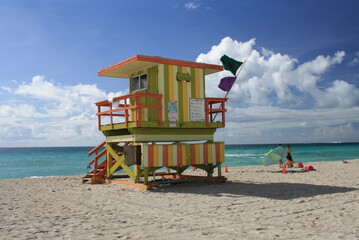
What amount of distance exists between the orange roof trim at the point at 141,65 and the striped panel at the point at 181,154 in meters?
2.99

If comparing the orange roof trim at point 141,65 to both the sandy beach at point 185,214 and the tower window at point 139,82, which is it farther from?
the sandy beach at point 185,214

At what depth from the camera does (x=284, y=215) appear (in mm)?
7461

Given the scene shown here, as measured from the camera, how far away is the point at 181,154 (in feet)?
42.5

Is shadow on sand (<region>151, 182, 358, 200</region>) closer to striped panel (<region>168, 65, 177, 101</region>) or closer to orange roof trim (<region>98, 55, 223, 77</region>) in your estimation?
striped panel (<region>168, 65, 177, 101</region>)

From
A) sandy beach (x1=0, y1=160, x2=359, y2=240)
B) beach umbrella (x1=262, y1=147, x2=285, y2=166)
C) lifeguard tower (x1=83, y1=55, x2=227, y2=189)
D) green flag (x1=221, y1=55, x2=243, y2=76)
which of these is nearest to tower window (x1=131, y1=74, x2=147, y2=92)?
lifeguard tower (x1=83, y1=55, x2=227, y2=189)

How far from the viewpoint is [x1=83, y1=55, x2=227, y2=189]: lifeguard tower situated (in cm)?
1238

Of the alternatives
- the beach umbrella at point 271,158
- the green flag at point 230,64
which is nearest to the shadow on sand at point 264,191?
the green flag at point 230,64

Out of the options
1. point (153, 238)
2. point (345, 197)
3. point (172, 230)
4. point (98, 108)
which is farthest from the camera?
point (98, 108)

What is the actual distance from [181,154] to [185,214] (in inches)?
207

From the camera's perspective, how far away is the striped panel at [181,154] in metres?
12.2

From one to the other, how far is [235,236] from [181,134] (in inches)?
303

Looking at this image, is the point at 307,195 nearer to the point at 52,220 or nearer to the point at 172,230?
the point at 172,230

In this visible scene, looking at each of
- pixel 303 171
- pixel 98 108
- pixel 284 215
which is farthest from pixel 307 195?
pixel 303 171

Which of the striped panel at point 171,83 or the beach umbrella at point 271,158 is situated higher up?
the striped panel at point 171,83
